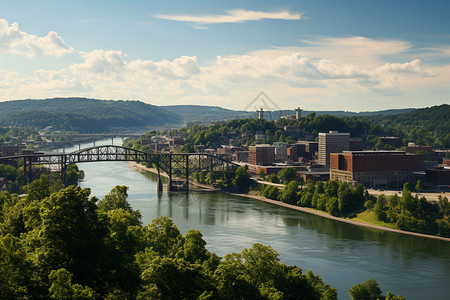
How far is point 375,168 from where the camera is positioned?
10975 centimetres

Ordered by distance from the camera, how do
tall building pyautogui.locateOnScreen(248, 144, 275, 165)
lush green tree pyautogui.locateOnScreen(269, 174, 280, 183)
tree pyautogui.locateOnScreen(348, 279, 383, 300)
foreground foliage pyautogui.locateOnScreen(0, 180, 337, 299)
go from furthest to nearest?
1. tall building pyautogui.locateOnScreen(248, 144, 275, 165)
2. lush green tree pyautogui.locateOnScreen(269, 174, 280, 183)
3. tree pyautogui.locateOnScreen(348, 279, 383, 300)
4. foreground foliage pyautogui.locateOnScreen(0, 180, 337, 299)

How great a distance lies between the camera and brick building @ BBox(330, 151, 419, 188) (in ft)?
353

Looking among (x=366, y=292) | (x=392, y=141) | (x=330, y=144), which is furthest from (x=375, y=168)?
(x=392, y=141)

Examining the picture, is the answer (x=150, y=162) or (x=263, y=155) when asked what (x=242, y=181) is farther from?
(x=263, y=155)

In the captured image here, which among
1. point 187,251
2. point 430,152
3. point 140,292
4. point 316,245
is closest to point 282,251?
point 316,245

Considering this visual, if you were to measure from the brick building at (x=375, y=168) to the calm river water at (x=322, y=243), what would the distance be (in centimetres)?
2063

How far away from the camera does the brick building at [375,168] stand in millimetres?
107688

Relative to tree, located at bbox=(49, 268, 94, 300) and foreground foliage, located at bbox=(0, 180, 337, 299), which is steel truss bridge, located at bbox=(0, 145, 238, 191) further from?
tree, located at bbox=(49, 268, 94, 300)

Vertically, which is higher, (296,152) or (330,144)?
(330,144)

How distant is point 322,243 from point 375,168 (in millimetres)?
50251

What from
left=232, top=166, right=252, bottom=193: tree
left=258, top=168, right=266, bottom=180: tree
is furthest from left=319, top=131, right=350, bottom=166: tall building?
left=232, top=166, right=252, bottom=193: tree

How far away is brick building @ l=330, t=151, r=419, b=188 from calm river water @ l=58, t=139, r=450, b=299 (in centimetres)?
2063

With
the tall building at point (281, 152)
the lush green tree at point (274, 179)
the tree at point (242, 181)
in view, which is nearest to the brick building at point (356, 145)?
the tall building at point (281, 152)

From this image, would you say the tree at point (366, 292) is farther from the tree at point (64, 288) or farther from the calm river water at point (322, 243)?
the tree at point (64, 288)
